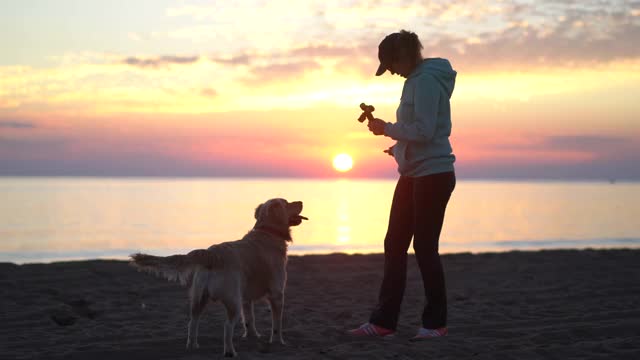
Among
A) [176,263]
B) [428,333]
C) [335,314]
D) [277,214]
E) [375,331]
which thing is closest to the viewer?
[176,263]

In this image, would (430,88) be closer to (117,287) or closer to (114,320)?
(114,320)

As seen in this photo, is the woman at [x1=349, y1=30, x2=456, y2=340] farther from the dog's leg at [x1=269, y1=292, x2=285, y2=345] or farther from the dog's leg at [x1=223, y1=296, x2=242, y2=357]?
the dog's leg at [x1=223, y1=296, x2=242, y2=357]

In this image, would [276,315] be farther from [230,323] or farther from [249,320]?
[230,323]

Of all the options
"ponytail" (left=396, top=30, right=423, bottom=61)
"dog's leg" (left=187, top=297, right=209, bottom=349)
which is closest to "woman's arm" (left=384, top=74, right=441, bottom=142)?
"ponytail" (left=396, top=30, right=423, bottom=61)

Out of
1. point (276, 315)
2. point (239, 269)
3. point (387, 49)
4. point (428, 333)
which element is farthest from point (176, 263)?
point (387, 49)

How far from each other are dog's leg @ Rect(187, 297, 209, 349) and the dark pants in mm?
1590

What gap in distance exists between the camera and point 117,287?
979 centimetres

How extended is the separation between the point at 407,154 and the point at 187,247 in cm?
1732

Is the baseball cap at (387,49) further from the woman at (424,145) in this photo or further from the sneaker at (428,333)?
the sneaker at (428,333)

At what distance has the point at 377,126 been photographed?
591 cm

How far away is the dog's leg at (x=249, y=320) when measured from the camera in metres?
6.60

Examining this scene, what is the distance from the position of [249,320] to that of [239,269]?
95cm

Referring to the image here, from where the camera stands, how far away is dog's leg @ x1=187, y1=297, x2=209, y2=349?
19.2ft

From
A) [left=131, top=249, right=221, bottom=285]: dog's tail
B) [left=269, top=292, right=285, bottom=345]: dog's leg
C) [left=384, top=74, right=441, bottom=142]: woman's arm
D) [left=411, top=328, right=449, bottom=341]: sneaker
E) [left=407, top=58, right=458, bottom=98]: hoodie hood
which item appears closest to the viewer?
[left=131, top=249, right=221, bottom=285]: dog's tail
